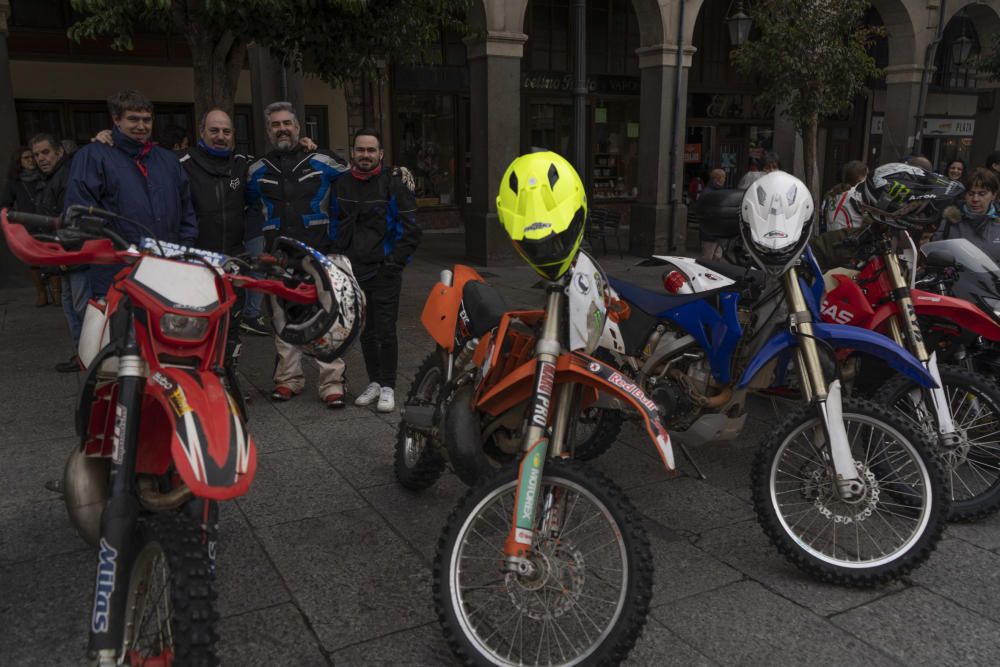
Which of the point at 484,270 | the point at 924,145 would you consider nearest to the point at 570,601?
the point at 484,270

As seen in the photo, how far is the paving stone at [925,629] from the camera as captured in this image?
107 inches

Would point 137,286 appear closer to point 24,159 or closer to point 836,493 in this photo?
point 836,493

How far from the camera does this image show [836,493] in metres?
3.12

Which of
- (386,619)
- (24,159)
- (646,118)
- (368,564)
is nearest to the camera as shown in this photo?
(386,619)

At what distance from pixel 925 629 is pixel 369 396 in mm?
3560

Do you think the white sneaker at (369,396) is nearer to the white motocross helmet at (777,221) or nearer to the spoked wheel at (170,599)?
the white motocross helmet at (777,221)

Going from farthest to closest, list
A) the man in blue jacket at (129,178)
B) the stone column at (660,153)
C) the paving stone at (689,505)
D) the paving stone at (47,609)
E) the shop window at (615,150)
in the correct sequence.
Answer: the shop window at (615,150), the stone column at (660,153), the man in blue jacket at (129,178), the paving stone at (689,505), the paving stone at (47,609)

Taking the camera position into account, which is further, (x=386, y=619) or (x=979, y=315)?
(x=979, y=315)

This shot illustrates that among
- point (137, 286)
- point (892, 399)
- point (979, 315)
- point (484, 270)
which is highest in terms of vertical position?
point (137, 286)

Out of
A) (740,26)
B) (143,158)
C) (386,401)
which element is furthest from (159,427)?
(740,26)

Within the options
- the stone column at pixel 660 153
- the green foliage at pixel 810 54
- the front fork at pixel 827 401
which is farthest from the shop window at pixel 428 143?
the front fork at pixel 827 401

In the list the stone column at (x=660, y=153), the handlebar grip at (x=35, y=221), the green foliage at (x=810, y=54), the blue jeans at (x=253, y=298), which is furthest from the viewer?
the stone column at (x=660, y=153)

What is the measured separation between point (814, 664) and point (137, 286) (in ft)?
7.80

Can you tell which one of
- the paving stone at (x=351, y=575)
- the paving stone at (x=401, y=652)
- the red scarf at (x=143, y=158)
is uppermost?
the red scarf at (x=143, y=158)
